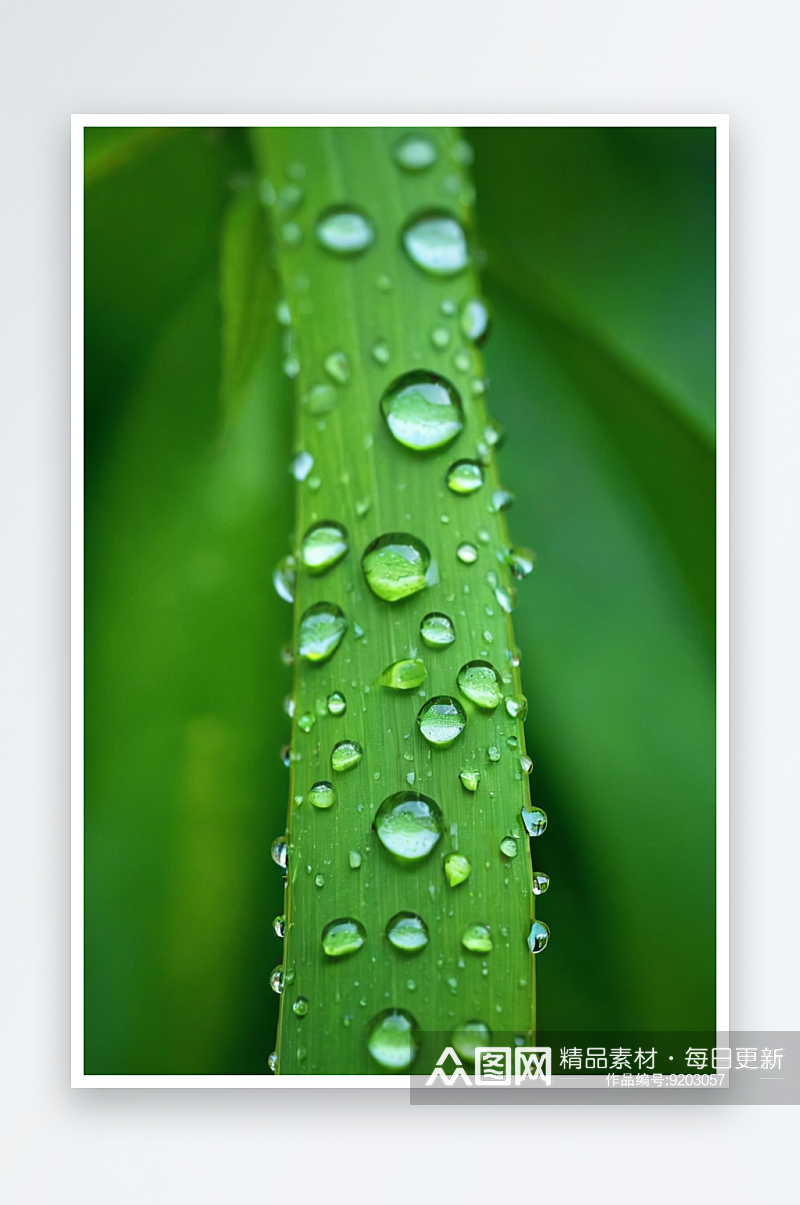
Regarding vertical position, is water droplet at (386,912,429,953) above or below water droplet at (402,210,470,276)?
below

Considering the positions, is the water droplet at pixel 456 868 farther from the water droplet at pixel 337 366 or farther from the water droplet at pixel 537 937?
the water droplet at pixel 337 366

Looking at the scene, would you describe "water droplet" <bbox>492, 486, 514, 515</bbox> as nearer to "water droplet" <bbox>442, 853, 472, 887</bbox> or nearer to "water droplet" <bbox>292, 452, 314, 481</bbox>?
"water droplet" <bbox>292, 452, 314, 481</bbox>

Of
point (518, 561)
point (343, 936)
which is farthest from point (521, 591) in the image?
point (343, 936)

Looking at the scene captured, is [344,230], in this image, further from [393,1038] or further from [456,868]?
[393,1038]

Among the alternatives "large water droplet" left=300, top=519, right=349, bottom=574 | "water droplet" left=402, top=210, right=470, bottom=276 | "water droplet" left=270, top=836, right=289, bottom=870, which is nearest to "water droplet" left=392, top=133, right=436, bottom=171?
"water droplet" left=402, top=210, right=470, bottom=276

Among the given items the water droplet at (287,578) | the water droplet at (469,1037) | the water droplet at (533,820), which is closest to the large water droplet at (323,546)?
the water droplet at (287,578)

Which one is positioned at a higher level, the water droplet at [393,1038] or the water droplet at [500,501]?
the water droplet at [500,501]
